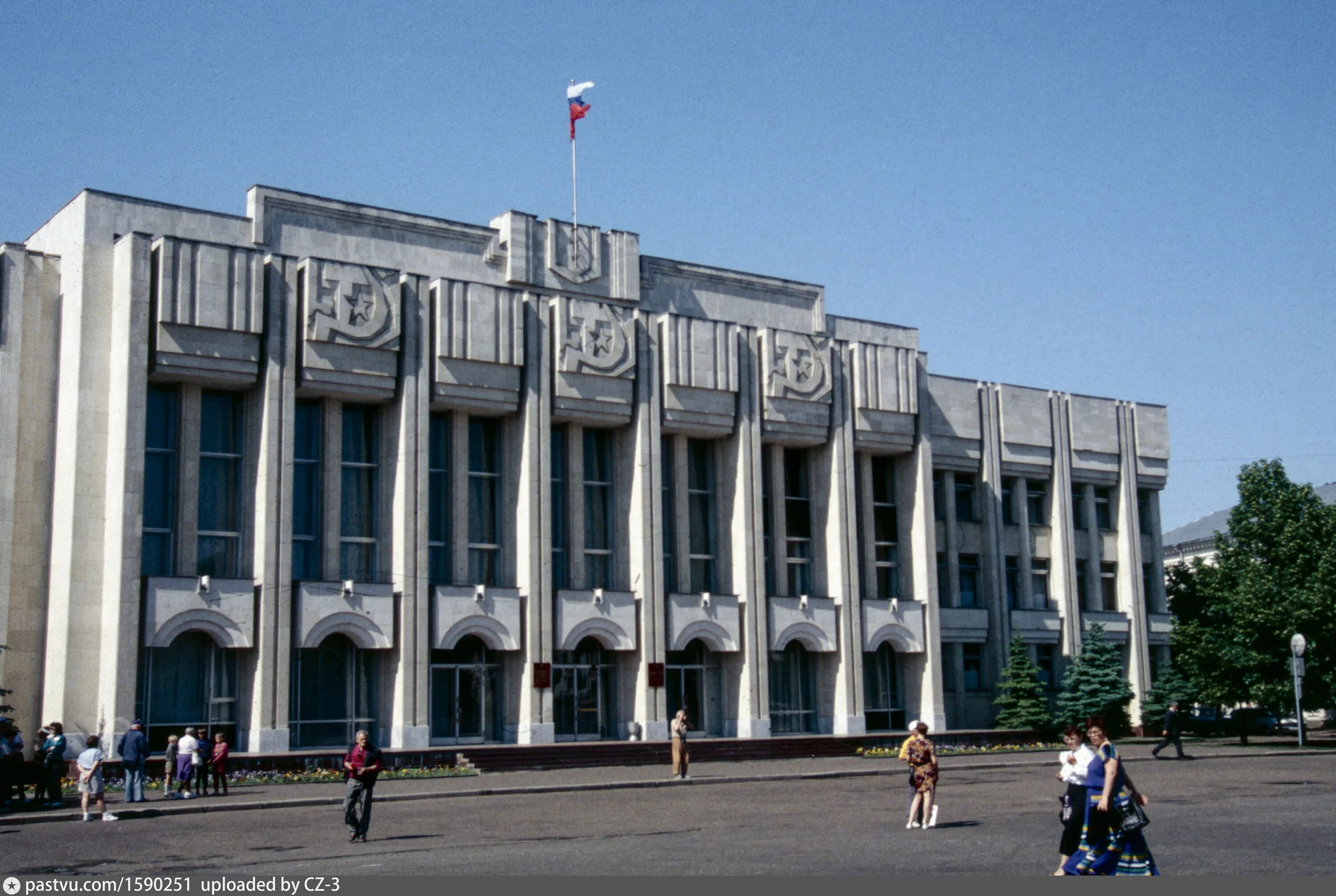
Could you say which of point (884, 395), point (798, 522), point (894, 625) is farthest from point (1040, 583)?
point (798, 522)

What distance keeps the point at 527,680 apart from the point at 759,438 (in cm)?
1187

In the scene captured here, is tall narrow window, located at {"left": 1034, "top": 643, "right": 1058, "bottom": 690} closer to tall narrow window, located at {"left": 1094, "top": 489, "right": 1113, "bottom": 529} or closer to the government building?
the government building

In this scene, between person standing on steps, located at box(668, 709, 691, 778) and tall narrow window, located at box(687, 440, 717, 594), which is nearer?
person standing on steps, located at box(668, 709, 691, 778)

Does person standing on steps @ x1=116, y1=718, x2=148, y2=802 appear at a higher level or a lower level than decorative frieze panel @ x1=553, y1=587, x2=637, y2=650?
lower

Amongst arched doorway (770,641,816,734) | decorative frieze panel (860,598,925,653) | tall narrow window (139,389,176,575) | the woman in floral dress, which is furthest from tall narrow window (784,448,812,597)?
the woman in floral dress

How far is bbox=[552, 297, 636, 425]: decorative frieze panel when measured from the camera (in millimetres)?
43656

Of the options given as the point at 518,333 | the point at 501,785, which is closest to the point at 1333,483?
the point at 518,333

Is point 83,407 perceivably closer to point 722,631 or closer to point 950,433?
point 722,631

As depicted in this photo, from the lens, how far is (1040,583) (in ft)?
190

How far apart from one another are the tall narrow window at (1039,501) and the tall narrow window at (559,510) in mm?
23056

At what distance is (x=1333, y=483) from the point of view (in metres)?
92.3

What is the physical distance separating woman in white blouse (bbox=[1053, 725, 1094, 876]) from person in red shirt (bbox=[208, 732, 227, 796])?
20268mm

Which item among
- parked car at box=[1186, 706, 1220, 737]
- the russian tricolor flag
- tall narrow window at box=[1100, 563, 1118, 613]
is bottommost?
parked car at box=[1186, 706, 1220, 737]

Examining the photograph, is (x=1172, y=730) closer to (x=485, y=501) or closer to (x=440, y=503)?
(x=485, y=501)
